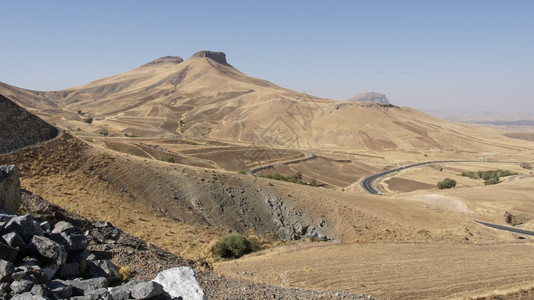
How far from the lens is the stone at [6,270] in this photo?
6484 mm

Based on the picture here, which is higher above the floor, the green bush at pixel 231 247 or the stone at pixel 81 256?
the stone at pixel 81 256

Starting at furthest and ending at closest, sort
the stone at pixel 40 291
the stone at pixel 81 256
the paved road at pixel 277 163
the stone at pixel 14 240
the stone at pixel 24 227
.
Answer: the paved road at pixel 277 163 → the stone at pixel 81 256 → the stone at pixel 24 227 → the stone at pixel 14 240 → the stone at pixel 40 291

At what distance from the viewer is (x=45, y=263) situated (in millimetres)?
7859

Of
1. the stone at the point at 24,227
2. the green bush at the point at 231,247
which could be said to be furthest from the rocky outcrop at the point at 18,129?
the stone at the point at 24,227

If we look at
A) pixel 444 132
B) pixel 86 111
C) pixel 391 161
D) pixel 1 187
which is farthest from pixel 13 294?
pixel 86 111

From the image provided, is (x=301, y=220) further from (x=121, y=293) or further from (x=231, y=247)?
(x=121, y=293)

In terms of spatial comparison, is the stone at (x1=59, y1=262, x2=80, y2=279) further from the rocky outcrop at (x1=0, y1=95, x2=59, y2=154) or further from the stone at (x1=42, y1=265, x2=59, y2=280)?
the rocky outcrop at (x1=0, y1=95, x2=59, y2=154)

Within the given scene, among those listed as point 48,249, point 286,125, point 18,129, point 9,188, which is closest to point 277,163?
point 18,129

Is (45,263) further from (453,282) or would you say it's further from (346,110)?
(346,110)

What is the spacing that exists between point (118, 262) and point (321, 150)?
330 feet

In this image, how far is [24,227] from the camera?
8.16 metres

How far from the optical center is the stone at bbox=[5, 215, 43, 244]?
7.96m

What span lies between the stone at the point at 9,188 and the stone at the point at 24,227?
4052mm

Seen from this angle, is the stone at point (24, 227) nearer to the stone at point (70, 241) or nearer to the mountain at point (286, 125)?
the stone at point (70, 241)
